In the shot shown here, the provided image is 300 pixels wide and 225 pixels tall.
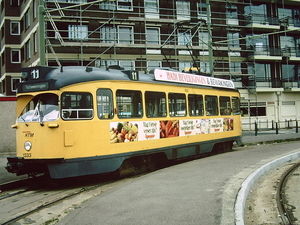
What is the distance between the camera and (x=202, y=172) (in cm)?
985

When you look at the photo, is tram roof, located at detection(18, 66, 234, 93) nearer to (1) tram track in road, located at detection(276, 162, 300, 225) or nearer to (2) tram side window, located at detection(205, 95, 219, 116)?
(2) tram side window, located at detection(205, 95, 219, 116)

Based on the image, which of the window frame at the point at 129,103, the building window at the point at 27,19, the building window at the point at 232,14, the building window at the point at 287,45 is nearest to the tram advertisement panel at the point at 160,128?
the window frame at the point at 129,103

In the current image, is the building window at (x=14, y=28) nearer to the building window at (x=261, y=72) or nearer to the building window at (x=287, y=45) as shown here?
the building window at (x=261, y=72)

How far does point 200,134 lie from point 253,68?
2226 cm

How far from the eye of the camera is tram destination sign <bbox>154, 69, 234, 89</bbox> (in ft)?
37.8

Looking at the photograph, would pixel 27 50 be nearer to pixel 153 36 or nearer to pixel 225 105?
pixel 153 36

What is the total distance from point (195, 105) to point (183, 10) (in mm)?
19636

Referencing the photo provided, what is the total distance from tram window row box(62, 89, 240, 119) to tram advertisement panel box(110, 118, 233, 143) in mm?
232

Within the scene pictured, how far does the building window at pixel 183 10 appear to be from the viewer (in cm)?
3073

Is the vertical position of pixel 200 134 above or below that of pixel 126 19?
below

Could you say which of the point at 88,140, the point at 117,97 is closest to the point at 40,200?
the point at 88,140

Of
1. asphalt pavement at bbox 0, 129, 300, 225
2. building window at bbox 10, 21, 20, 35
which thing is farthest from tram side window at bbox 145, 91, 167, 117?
building window at bbox 10, 21, 20, 35

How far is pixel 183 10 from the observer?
3089 centimetres

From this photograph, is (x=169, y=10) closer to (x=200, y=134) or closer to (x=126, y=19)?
(x=126, y=19)
